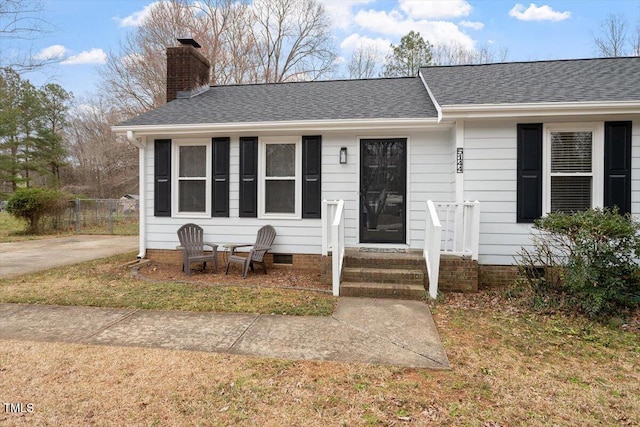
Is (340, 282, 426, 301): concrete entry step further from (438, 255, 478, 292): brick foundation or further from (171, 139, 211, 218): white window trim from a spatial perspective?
(171, 139, 211, 218): white window trim

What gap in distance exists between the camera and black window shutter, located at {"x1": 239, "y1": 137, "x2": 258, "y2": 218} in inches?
267

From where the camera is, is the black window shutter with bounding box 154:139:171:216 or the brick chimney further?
the brick chimney

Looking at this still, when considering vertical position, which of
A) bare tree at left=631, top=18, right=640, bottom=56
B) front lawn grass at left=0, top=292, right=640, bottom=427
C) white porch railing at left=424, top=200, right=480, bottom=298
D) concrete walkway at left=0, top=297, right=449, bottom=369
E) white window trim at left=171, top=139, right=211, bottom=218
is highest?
bare tree at left=631, top=18, right=640, bottom=56

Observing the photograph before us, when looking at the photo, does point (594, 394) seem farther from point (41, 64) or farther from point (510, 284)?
point (41, 64)

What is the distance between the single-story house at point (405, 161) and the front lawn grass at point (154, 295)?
94cm

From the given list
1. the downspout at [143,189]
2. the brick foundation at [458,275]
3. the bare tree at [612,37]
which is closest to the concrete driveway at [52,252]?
the downspout at [143,189]

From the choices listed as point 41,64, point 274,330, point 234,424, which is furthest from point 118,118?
point 234,424

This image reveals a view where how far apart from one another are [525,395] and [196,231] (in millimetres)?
5852

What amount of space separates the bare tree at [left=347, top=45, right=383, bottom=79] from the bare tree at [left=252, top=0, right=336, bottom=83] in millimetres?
1264

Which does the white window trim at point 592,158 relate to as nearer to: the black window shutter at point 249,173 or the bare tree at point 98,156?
the black window shutter at point 249,173

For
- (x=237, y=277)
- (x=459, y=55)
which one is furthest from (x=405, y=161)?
(x=459, y=55)

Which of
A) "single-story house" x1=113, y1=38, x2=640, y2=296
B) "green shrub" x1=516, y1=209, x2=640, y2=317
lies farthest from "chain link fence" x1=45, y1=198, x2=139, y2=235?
"green shrub" x1=516, y1=209, x2=640, y2=317

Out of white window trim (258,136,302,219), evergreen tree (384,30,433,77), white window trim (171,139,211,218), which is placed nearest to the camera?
white window trim (258,136,302,219)

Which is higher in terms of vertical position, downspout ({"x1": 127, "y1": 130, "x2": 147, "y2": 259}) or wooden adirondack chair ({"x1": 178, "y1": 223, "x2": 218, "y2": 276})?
downspout ({"x1": 127, "y1": 130, "x2": 147, "y2": 259})
